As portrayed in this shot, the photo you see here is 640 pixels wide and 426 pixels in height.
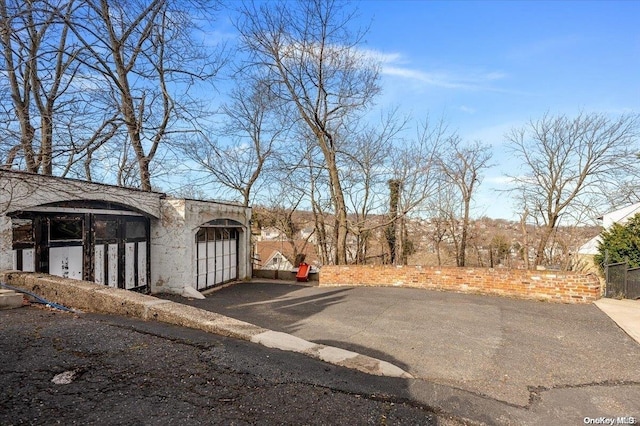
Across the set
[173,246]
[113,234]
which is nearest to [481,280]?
[173,246]

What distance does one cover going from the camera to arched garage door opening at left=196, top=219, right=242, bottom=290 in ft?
43.1

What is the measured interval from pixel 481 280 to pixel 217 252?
31.3 ft

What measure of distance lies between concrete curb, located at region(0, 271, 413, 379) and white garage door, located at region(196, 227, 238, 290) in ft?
24.1

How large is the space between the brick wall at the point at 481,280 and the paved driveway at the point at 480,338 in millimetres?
479

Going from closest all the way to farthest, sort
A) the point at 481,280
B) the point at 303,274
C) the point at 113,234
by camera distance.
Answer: the point at 113,234 < the point at 481,280 < the point at 303,274

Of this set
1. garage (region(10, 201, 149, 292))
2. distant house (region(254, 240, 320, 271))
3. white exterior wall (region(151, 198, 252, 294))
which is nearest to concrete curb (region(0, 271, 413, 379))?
garage (region(10, 201, 149, 292))

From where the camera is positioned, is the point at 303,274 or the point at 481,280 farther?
the point at 303,274

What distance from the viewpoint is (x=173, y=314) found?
4.46m

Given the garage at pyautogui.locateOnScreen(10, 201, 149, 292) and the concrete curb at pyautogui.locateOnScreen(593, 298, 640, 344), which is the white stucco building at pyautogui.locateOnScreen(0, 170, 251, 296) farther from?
the concrete curb at pyautogui.locateOnScreen(593, 298, 640, 344)

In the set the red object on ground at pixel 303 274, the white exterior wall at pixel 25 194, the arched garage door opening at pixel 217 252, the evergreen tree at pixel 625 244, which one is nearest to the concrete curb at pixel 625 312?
the evergreen tree at pixel 625 244

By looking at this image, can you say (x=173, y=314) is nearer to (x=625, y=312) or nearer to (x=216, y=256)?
(x=625, y=312)

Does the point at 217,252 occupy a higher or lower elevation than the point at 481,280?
higher

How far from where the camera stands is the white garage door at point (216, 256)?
13.2m

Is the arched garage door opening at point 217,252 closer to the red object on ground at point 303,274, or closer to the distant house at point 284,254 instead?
the red object on ground at point 303,274
